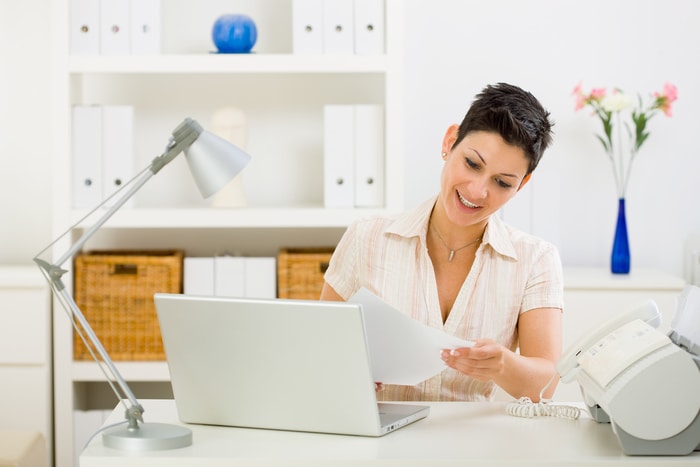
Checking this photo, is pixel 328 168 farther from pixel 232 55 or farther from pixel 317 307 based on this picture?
pixel 317 307

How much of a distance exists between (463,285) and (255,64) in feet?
4.78

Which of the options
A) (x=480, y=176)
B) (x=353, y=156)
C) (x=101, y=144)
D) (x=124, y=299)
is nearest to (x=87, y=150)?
(x=101, y=144)

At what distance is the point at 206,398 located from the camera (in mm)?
1798

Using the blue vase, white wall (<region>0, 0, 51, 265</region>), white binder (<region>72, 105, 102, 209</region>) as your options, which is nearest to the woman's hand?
the blue vase

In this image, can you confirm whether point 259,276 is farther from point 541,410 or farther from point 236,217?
point 541,410

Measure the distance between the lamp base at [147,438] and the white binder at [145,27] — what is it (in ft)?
6.33

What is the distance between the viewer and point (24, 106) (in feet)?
12.1

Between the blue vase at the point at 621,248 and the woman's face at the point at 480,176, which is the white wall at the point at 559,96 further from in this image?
the woman's face at the point at 480,176

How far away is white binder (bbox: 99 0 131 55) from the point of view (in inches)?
133

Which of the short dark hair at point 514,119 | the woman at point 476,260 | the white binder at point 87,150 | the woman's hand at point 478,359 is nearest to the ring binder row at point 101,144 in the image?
the white binder at point 87,150

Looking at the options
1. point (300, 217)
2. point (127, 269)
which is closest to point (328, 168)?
point (300, 217)

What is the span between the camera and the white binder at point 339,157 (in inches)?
135

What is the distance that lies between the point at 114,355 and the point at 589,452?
2.12m

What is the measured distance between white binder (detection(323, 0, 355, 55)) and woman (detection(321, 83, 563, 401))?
1.22 meters
